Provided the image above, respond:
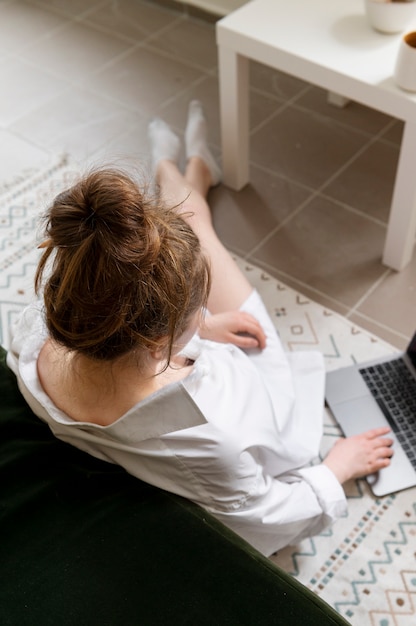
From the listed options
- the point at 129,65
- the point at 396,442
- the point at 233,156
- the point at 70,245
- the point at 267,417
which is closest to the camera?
the point at 70,245

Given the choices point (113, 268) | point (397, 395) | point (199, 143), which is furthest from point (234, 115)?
point (113, 268)

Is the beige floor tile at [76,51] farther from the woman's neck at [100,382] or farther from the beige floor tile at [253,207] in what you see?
the woman's neck at [100,382]

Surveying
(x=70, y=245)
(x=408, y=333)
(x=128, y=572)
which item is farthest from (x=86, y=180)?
(x=408, y=333)

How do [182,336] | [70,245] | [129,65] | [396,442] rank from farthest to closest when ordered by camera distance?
[129,65]
[396,442]
[182,336]
[70,245]

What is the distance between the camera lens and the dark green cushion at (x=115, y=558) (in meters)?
0.85

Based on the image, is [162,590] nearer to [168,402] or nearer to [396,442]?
[168,402]

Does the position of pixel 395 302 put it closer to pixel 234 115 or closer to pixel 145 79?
pixel 234 115

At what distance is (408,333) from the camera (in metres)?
1.47

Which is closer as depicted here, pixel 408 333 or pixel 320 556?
pixel 320 556

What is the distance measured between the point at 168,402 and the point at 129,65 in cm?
161

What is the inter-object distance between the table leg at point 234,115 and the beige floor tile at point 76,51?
2.26 feet

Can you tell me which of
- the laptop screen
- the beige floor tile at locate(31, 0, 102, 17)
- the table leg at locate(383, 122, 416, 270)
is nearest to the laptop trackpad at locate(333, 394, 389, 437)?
the laptop screen

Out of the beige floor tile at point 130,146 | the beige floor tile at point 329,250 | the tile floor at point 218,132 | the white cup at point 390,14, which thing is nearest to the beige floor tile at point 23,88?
the tile floor at point 218,132

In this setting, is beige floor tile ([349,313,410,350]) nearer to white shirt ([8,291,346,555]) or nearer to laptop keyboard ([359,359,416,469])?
laptop keyboard ([359,359,416,469])
